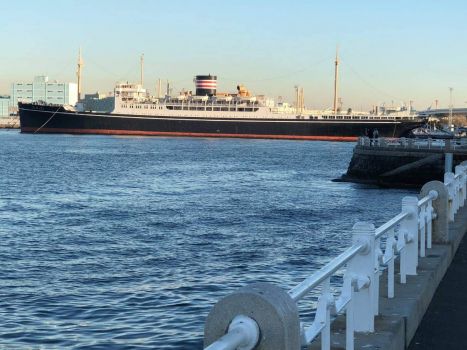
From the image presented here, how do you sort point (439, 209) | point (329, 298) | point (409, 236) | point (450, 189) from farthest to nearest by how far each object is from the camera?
1. point (450, 189)
2. point (439, 209)
3. point (409, 236)
4. point (329, 298)

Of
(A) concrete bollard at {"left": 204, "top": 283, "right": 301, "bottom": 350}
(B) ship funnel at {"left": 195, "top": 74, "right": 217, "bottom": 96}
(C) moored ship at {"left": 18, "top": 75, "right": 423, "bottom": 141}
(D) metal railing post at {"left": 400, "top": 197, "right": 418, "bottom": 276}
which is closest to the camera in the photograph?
(A) concrete bollard at {"left": 204, "top": 283, "right": 301, "bottom": 350}

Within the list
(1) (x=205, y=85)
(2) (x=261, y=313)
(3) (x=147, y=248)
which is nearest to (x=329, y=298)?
(2) (x=261, y=313)

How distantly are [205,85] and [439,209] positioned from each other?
520 feet

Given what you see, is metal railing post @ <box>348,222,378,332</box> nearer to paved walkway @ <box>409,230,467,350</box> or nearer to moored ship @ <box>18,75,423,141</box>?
paved walkway @ <box>409,230,467,350</box>

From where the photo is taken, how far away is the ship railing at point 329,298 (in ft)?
11.6

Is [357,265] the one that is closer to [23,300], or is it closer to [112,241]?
[23,300]

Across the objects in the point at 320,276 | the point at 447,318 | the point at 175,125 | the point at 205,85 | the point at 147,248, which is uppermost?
the point at 205,85

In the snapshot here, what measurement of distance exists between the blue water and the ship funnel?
118 m

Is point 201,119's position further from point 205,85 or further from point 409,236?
point 409,236

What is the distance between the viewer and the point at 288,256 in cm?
1977

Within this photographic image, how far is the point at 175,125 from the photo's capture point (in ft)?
505

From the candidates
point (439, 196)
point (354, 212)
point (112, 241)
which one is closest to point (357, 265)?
point (439, 196)

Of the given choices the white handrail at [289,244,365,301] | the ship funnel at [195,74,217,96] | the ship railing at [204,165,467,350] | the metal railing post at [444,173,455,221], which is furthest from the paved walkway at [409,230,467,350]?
the ship funnel at [195,74,217,96]

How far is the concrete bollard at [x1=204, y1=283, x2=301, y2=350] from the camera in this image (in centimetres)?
354
